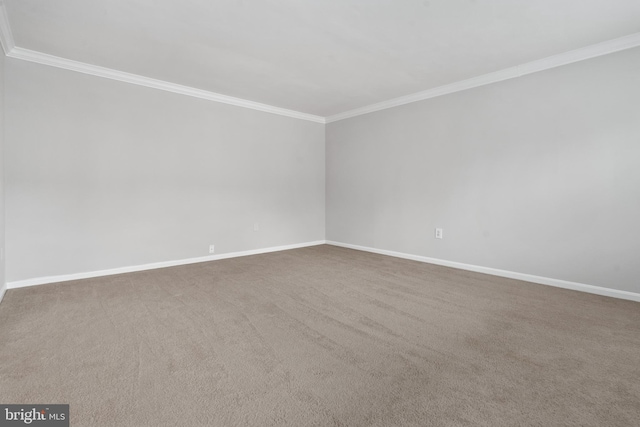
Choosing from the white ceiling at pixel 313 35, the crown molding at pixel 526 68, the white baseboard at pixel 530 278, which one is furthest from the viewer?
the white baseboard at pixel 530 278

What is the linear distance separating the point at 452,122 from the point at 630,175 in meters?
1.94

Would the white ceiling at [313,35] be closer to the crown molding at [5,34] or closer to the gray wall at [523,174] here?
the crown molding at [5,34]

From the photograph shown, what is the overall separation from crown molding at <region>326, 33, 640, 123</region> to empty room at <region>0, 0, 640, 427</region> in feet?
0.10

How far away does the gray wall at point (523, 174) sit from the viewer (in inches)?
121

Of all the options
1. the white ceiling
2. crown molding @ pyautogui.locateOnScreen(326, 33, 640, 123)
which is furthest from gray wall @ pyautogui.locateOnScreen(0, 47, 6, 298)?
crown molding @ pyautogui.locateOnScreen(326, 33, 640, 123)

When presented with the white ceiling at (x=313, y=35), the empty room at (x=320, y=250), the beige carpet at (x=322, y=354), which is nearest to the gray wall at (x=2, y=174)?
the empty room at (x=320, y=250)

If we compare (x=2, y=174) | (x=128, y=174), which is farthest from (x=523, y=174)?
(x=2, y=174)

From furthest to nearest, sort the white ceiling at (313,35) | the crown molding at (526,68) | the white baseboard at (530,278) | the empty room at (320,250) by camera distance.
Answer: the white baseboard at (530,278) → the crown molding at (526,68) → the white ceiling at (313,35) → the empty room at (320,250)

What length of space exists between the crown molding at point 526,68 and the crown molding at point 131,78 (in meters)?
1.98

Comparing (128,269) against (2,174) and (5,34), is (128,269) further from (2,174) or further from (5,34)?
(5,34)

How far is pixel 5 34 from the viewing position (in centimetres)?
286

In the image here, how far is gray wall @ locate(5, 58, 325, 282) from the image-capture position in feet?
11.1

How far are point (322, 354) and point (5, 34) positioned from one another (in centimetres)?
389

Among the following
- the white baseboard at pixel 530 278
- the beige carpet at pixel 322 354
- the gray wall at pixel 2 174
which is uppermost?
the gray wall at pixel 2 174
